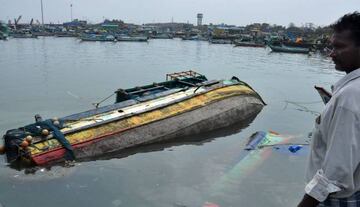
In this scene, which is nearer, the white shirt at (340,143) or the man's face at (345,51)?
the white shirt at (340,143)

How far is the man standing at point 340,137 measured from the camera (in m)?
2.41

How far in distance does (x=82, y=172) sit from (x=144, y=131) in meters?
3.21

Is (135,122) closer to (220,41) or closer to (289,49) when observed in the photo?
(289,49)

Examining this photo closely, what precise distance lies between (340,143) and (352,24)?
94cm

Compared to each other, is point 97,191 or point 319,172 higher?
point 319,172

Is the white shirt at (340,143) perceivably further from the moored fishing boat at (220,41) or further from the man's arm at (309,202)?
the moored fishing boat at (220,41)

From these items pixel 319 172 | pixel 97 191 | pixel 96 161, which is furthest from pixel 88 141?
pixel 319 172

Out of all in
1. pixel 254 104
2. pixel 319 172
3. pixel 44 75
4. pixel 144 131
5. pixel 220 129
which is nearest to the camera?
pixel 319 172

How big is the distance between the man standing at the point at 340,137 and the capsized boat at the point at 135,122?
9.28 meters

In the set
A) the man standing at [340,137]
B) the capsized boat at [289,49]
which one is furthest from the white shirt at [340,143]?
the capsized boat at [289,49]

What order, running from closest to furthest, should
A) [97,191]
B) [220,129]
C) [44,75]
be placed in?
1. [97,191]
2. [220,129]
3. [44,75]

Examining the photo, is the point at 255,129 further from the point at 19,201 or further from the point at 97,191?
the point at 19,201

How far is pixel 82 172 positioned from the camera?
10.4 metres

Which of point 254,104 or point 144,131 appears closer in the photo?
point 144,131
